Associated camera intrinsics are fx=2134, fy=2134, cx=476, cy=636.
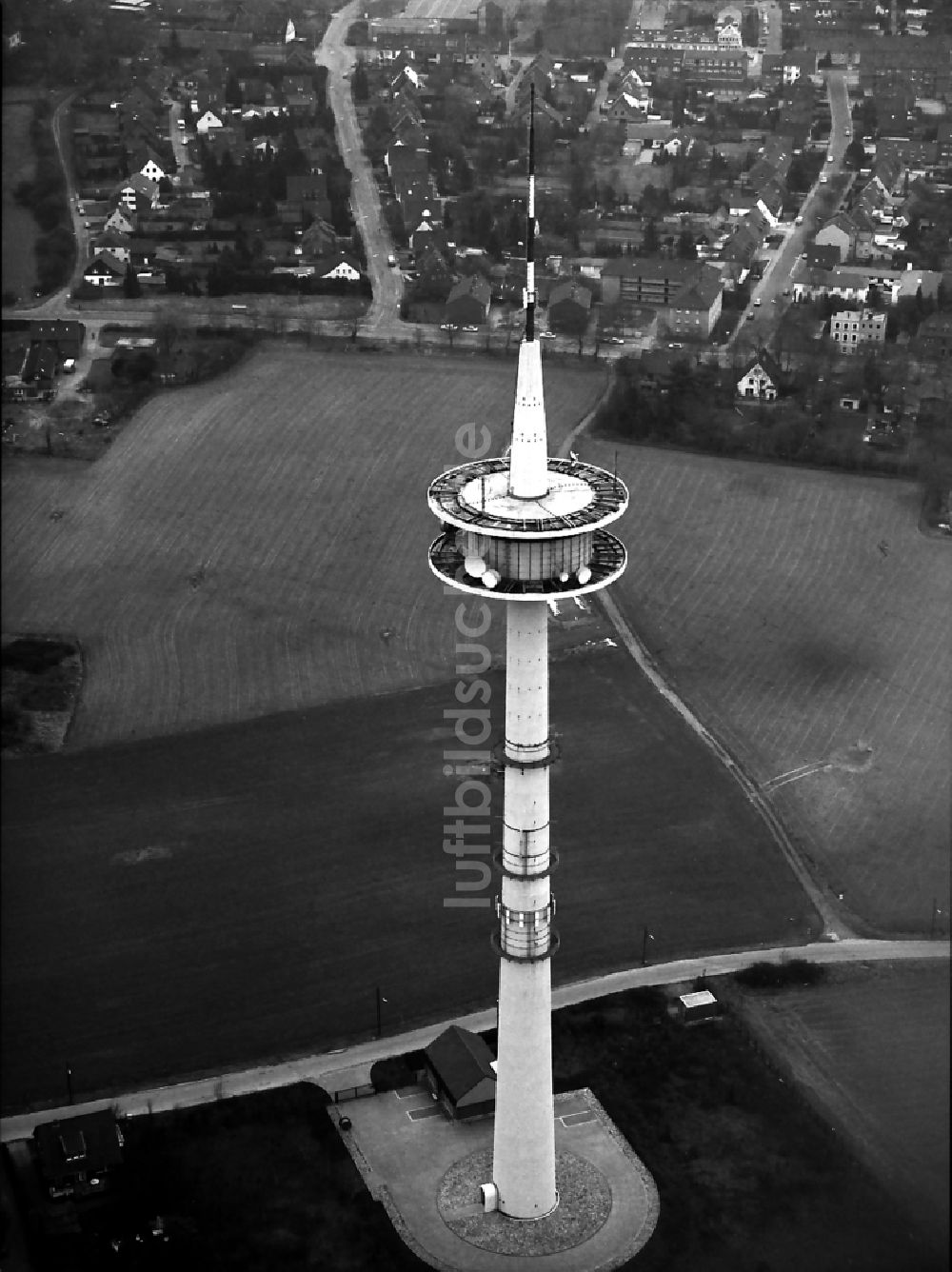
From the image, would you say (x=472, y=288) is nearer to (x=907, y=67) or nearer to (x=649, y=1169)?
(x=907, y=67)

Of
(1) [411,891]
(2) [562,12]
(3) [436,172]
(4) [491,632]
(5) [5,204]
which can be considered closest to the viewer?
(1) [411,891]

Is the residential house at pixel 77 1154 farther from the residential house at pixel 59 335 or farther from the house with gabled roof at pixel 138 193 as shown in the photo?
the house with gabled roof at pixel 138 193

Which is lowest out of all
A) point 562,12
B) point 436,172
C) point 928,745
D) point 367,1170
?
point 367,1170

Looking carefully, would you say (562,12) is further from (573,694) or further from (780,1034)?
(780,1034)

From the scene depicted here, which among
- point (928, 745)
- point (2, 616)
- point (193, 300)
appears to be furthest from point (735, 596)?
point (193, 300)

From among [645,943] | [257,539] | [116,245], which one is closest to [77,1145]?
[645,943]

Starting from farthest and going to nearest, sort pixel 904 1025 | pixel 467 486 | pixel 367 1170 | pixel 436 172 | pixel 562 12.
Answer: pixel 436 172 < pixel 562 12 < pixel 367 1170 < pixel 904 1025 < pixel 467 486

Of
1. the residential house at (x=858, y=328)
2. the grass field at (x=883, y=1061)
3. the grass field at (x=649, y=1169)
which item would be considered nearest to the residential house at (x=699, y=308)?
the residential house at (x=858, y=328)

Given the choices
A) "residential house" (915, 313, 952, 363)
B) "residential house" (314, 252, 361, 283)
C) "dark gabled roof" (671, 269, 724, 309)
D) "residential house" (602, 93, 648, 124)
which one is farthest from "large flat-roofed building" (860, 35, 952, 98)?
"residential house" (314, 252, 361, 283)
